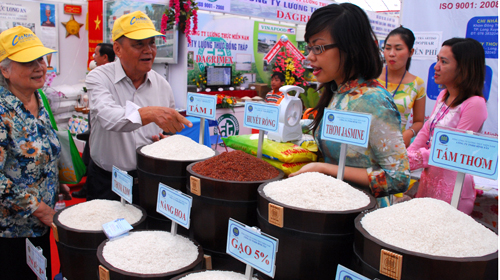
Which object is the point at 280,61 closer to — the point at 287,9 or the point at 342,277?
the point at 287,9

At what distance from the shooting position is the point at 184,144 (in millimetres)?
1368

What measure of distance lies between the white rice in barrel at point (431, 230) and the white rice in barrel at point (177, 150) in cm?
68

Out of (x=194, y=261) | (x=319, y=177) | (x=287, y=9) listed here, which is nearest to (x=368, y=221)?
(x=319, y=177)

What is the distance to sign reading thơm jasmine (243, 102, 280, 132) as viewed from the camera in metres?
1.23

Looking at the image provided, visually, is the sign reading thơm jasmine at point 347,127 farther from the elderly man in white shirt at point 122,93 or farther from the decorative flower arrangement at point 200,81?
the decorative flower arrangement at point 200,81

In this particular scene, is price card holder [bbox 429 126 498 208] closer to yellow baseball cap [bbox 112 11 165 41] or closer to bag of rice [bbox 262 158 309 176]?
bag of rice [bbox 262 158 309 176]

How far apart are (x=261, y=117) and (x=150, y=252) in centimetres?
56

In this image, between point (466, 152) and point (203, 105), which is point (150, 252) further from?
point (466, 152)

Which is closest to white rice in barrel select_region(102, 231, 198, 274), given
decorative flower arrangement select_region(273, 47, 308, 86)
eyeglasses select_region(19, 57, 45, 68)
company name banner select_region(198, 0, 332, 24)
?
eyeglasses select_region(19, 57, 45, 68)

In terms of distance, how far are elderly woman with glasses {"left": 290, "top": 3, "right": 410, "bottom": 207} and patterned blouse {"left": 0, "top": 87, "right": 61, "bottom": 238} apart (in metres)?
1.15

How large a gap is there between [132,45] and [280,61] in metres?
5.45

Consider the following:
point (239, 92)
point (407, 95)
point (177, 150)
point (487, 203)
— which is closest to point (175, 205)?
point (177, 150)

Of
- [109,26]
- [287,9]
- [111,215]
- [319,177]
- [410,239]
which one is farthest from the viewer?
[287,9]

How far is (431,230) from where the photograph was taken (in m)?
0.74
